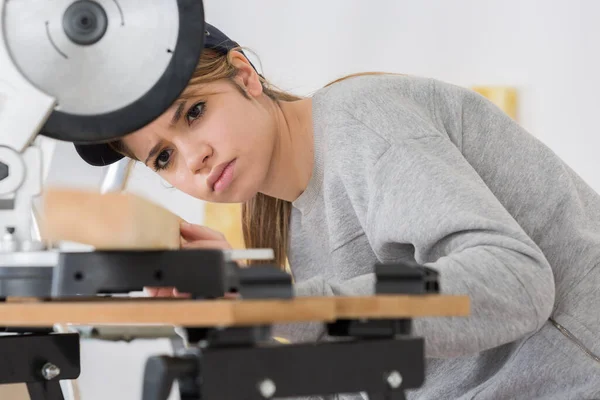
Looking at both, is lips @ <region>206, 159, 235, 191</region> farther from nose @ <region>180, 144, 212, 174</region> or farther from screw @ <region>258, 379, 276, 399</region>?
screw @ <region>258, 379, 276, 399</region>

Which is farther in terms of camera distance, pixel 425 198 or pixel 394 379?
pixel 425 198

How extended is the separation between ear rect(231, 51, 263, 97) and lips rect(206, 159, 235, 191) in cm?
13

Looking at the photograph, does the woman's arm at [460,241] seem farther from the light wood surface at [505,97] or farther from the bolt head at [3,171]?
the light wood surface at [505,97]

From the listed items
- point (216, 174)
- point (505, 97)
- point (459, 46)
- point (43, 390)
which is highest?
point (216, 174)

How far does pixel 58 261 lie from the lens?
28.7 inches

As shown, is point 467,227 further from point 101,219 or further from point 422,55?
point 422,55

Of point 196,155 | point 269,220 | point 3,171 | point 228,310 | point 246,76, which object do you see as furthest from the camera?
point 269,220

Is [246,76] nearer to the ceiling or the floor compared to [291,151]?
nearer to the ceiling

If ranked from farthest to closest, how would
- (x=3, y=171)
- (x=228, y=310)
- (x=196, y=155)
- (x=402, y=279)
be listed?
(x=196, y=155), (x=3, y=171), (x=402, y=279), (x=228, y=310)

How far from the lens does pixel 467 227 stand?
89cm

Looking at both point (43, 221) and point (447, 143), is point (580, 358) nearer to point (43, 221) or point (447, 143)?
point (447, 143)

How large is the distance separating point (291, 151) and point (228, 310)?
0.85m

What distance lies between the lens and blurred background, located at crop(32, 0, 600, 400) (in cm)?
266

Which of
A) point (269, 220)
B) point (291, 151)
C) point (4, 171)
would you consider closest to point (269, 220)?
point (269, 220)
